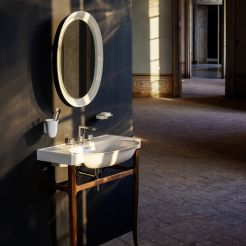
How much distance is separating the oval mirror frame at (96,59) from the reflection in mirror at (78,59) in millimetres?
22

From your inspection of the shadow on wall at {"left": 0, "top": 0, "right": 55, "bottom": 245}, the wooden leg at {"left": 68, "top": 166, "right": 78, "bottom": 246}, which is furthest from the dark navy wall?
the wooden leg at {"left": 68, "top": 166, "right": 78, "bottom": 246}

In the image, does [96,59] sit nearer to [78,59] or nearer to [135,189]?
[78,59]

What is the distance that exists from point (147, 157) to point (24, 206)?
3438 millimetres

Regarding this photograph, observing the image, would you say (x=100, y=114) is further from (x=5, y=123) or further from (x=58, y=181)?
(x=5, y=123)

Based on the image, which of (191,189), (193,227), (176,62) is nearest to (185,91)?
(176,62)

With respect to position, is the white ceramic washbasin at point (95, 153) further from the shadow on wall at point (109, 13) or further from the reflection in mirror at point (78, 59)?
the shadow on wall at point (109, 13)

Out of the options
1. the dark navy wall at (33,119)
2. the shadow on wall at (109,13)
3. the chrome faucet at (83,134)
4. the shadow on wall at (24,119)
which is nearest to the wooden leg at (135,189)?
the dark navy wall at (33,119)

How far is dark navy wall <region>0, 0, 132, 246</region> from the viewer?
2.90m

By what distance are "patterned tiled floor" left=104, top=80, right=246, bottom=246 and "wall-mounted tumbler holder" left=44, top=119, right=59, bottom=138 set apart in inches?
40.7

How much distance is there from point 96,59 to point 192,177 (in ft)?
7.60

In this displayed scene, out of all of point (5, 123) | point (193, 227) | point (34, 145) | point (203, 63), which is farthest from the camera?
point (203, 63)

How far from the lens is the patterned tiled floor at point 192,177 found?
3.95 meters

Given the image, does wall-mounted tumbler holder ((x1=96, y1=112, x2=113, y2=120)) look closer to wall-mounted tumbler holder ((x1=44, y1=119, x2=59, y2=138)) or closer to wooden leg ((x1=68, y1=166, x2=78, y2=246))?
wall-mounted tumbler holder ((x1=44, y1=119, x2=59, y2=138))

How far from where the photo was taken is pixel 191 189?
16.5 feet
